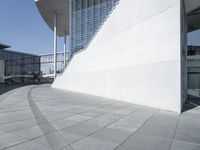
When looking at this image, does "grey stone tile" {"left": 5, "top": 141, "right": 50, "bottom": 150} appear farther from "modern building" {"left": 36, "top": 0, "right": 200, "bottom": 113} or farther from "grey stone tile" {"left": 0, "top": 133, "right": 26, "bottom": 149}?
"modern building" {"left": 36, "top": 0, "right": 200, "bottom": 113}

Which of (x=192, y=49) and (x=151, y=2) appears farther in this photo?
(x=192, y=49)

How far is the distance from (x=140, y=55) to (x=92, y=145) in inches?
345

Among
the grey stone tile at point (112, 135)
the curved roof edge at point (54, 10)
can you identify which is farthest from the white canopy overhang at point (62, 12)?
the grey stone tile at point (112, 135)

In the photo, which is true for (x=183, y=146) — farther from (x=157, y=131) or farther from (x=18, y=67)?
(x=18, y=67)

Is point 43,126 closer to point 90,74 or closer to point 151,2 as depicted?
point 151,2

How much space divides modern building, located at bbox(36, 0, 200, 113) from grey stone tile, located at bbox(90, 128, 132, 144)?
5.04 meters

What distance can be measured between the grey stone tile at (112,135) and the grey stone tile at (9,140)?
1.86 m

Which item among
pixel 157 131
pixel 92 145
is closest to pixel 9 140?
pixel 92 145

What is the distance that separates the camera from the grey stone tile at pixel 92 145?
4782mm

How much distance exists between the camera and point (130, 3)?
1410cm

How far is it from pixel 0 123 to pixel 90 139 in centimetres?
321

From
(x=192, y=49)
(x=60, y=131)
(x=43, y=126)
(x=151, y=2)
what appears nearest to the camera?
(x=60, y=131)

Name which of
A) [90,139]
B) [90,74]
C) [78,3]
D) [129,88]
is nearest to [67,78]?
[90,74]

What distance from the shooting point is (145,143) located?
5234mm
